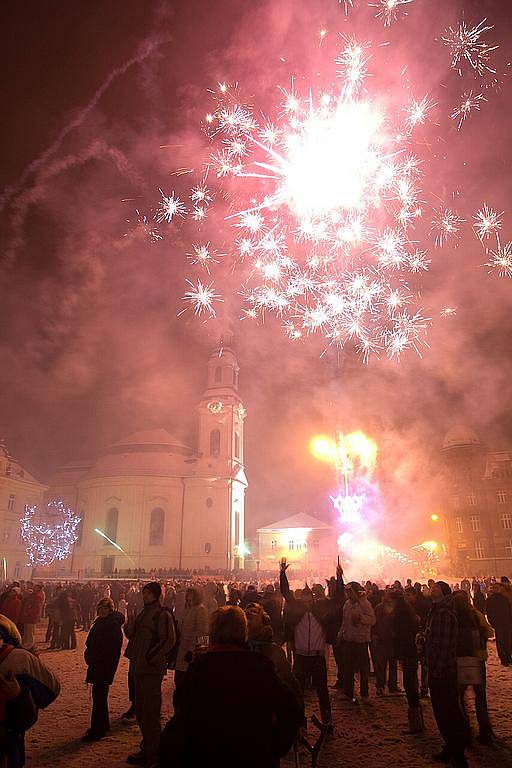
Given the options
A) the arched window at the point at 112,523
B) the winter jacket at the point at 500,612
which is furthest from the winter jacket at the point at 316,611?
the arched window at the point at 112,523

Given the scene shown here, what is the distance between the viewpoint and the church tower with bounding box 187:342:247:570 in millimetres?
54344

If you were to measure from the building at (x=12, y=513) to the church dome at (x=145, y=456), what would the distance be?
973 centimetres

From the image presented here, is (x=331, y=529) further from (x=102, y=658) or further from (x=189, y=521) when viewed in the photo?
(x=102, y=658)

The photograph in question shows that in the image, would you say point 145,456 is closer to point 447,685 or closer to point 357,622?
point 357,622

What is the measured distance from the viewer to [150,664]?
18.0 ft

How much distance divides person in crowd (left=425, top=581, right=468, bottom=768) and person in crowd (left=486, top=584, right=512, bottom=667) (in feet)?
22.1

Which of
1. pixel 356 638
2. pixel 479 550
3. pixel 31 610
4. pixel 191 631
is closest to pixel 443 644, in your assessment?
pixel 191 631

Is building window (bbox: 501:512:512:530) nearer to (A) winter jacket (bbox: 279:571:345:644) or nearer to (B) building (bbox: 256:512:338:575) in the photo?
(B) building (bbox: 256:512:338:575)

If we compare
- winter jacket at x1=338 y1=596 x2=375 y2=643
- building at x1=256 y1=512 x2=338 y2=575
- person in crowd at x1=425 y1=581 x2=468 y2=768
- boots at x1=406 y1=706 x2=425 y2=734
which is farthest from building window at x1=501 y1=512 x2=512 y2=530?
person in crowd at x1=425 y1=581 x2=468 y2=768

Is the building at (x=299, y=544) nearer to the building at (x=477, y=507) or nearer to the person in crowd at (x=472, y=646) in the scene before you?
the building at (x=477, y=507)

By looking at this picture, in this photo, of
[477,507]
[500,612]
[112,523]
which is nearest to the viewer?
[500,612]

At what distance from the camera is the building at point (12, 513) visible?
46.7 m

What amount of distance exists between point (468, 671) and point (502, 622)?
681 cm

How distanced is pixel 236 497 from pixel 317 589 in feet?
165
